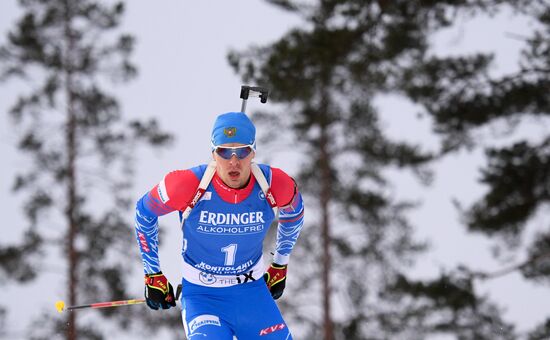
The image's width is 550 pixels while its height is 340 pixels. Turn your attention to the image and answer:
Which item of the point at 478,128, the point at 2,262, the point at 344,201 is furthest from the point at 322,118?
the point at 2,262

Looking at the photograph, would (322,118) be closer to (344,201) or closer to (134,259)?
(344,201)

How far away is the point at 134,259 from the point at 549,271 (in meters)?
9.71

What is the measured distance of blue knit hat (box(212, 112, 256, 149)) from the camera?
22.0 feet

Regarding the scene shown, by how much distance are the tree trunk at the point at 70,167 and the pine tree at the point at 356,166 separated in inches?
167

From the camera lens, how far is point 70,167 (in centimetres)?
1911

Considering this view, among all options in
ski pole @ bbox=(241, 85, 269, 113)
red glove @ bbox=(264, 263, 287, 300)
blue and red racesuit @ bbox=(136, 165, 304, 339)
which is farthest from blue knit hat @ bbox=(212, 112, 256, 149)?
red glove @ bbox=(264, 263, 287, 300)

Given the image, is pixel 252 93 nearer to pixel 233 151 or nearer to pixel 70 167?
pixel 233 151

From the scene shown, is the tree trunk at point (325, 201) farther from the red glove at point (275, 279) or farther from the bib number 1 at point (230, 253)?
the bib number 1 at point (230, 253)

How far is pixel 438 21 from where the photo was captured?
51.3ft

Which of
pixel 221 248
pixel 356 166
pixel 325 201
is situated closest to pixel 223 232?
pixel 221 248

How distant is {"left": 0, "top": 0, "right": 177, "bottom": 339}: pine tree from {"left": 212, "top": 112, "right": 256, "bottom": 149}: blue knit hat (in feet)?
42.0

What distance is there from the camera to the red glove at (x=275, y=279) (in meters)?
7.69

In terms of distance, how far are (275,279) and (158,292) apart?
1.13 metres

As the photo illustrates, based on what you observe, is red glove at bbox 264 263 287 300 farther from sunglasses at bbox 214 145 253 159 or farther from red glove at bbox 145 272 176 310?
sunglasses at bbox 214 145 253 159
